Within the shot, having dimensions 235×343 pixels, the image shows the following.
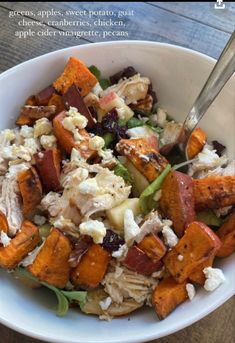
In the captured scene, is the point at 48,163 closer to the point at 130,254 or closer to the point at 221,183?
the point at 130,254

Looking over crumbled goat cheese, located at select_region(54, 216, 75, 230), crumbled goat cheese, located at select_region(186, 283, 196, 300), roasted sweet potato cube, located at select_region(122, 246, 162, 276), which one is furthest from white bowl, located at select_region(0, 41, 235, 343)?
crumbled goat cheese, located at select_region(54, 216, 75, 230)

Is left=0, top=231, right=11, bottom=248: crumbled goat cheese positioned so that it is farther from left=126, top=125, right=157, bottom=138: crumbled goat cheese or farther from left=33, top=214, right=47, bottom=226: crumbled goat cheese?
left=126, top=125, right=157, bottom=138: crumbled goat cheese

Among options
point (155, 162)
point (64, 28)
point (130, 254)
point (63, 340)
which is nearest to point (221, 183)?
point (155, 162)

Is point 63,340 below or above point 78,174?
below

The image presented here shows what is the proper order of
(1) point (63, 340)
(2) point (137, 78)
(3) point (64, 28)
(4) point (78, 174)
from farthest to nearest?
(3) point (64, 28) → (2) point (137, 78) → (4) point (78, 174) → (1) point (63, 340)

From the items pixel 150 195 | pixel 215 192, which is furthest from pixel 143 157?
pixel 215 192

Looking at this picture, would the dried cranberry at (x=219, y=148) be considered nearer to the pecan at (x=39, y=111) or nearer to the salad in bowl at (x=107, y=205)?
the salad in bowl at (x=107, y=205)

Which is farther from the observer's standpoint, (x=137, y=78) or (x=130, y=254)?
(x=137, y=78)
